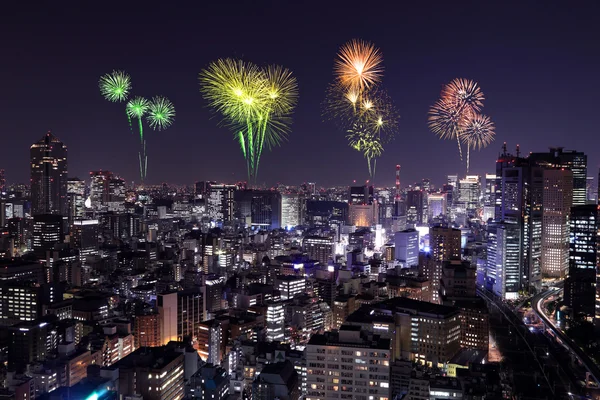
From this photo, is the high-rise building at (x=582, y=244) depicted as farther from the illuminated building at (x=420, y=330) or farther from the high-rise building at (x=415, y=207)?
the high-rise building at (x=415, y=207)

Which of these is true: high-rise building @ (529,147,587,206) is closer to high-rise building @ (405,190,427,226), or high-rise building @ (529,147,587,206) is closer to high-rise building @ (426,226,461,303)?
high-rise building @ (426,226,461,303)

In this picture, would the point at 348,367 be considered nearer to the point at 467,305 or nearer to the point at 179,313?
the point at 467,305

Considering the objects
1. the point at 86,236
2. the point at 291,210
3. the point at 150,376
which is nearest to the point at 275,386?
the point at 150,376

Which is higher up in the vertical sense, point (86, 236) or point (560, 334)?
point (86, 236)

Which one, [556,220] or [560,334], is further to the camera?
[556,220]

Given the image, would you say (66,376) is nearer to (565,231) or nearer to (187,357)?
(187,357)

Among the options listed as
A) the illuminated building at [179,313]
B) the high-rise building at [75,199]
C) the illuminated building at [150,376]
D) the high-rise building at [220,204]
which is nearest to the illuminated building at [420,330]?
the illuminated building at [150,376]

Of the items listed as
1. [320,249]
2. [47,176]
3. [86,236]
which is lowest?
[320,249]
